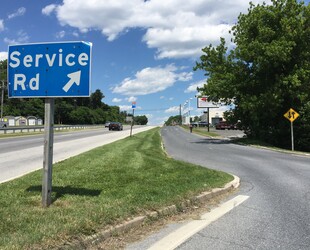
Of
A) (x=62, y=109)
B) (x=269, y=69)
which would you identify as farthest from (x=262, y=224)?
(x=62, y=109)

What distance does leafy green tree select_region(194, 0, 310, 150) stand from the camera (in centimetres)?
2911

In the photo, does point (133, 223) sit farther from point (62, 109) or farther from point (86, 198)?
point (62, 109)

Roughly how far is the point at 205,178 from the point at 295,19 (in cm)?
2317

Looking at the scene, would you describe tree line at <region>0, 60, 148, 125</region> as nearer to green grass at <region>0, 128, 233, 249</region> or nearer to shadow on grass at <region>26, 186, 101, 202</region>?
green grass at <region>0, 128, 233, 249</region>

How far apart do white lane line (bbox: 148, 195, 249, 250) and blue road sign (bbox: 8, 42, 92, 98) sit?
2.63 metres

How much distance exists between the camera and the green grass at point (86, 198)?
16.3ft

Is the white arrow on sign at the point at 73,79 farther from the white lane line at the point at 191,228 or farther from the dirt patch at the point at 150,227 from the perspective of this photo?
the white lane line at the point at 191,228

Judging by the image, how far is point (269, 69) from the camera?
3145 centimetres

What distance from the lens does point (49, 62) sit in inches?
255

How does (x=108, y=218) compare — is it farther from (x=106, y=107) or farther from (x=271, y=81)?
(x=106, y=107)

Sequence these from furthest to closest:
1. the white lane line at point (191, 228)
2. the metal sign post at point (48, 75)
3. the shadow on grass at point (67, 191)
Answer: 1. the shadow on grass at point (67, 191)
2. the metal sign post at point (48, 75)
3. the white lane line at point (191, 228)

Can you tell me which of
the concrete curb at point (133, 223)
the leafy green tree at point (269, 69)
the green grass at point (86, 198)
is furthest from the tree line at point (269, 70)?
the concrete curb at point (133, 223)

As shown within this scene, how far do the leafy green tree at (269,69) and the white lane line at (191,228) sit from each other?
22701 millimetres

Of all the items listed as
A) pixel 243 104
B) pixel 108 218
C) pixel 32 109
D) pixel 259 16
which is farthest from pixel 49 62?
pixel 32 109
